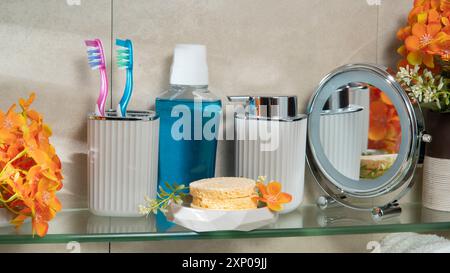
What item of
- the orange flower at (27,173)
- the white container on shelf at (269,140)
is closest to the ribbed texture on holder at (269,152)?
the white container on shelf at (269,140)

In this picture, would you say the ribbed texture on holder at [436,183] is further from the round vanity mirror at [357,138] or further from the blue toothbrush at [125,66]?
the blue toothbrush at [125,66]

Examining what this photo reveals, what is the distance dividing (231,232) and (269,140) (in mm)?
120

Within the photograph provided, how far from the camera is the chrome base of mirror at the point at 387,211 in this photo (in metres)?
0.73

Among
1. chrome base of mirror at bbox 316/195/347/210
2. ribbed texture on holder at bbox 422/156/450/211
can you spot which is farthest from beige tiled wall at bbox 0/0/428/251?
ribbed texture on holder at bbox 422/156/450/211

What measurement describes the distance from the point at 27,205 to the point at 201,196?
0.18m

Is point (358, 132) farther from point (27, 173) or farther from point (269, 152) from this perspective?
point (27, 173)

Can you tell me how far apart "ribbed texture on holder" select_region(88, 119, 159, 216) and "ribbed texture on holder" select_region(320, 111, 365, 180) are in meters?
0.23

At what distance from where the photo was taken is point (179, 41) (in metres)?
0.73

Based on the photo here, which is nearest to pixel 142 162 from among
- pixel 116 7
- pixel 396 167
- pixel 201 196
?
pixel 201 196

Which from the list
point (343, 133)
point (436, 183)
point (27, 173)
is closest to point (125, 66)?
point (27, 173)

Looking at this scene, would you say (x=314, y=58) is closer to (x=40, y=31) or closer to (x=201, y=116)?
(x=201, y=116)

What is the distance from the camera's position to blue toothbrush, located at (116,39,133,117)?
2.21ft

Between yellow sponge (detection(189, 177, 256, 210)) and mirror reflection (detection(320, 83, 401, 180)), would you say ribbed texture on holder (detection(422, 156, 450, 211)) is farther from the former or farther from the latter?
yellow sponge (detection(189, 177, 256, 210))

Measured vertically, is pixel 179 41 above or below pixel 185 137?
above
